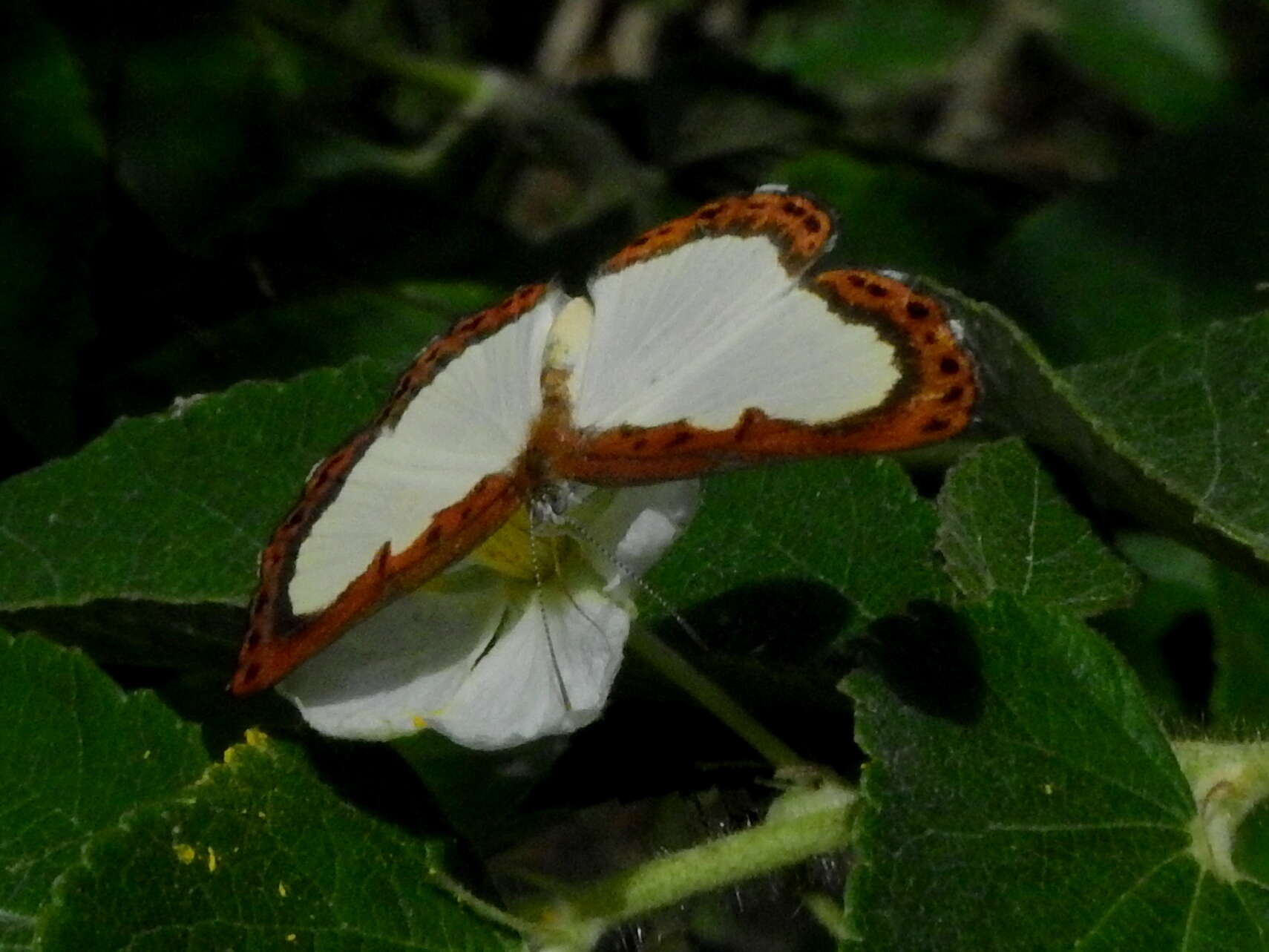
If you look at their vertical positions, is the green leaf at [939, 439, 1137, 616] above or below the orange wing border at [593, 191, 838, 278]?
below

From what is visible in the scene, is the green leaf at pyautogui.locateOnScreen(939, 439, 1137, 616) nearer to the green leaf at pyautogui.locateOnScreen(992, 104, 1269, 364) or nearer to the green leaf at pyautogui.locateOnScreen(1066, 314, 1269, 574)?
the green leaf at pyautogui.locateOnScreen(1066, 314, 1269, 574)

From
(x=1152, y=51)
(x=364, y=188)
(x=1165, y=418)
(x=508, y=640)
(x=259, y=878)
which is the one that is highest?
(x=1165, y=418)

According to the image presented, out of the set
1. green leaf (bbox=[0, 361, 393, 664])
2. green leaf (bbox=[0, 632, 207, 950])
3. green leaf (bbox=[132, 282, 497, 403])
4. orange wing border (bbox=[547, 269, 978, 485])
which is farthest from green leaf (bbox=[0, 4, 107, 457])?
orange wing border (bbox=[547, 269, 978, 485])

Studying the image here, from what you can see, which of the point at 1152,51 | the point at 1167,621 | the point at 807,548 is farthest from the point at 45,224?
the point at 1152,51

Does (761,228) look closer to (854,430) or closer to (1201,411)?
(854,430)

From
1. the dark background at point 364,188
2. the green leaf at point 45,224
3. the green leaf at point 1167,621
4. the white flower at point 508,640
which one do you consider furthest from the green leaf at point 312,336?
the white flower at point 508,640

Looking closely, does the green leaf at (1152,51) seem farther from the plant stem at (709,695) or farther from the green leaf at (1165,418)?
the plant stem at (709,695)
